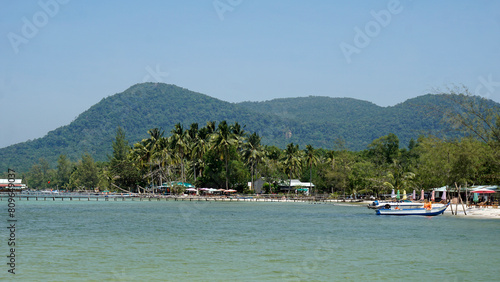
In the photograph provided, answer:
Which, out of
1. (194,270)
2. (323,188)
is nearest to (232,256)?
(194,270)

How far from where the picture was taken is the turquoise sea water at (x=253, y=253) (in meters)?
23.5

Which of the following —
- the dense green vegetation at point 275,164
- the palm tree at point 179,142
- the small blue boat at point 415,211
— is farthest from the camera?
the palm tree at point 179,142

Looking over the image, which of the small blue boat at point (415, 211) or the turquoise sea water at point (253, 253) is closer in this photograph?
the turquoise sea water at point (253, 253)

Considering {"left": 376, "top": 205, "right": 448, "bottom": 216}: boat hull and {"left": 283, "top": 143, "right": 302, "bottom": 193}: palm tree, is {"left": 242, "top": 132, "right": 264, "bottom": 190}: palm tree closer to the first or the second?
{"left": 283, "top": 143, "right": 302, "bottom": 193}: palm tree

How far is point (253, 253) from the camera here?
30312mm

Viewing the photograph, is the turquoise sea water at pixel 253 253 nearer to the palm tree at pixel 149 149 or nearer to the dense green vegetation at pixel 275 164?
the dense green vegetation at pixel 275 164

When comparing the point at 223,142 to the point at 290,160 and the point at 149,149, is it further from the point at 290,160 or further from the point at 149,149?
the point at 149,149

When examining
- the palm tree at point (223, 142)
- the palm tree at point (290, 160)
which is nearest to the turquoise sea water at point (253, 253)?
the palm tree at point (223, 142)

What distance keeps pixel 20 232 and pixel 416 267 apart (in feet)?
104

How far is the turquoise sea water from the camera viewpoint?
23.5m

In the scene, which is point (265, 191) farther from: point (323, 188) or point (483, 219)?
point (483, 219)

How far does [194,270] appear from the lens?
80.4 ft

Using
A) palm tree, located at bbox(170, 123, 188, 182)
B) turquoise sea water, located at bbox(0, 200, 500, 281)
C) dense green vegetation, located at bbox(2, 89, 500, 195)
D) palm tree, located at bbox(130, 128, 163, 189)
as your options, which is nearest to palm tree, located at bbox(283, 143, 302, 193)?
dense green vegetation, located at bbox(2, 89, 500, 195)

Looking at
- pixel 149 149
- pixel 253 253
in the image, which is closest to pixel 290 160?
pixel 149 149
